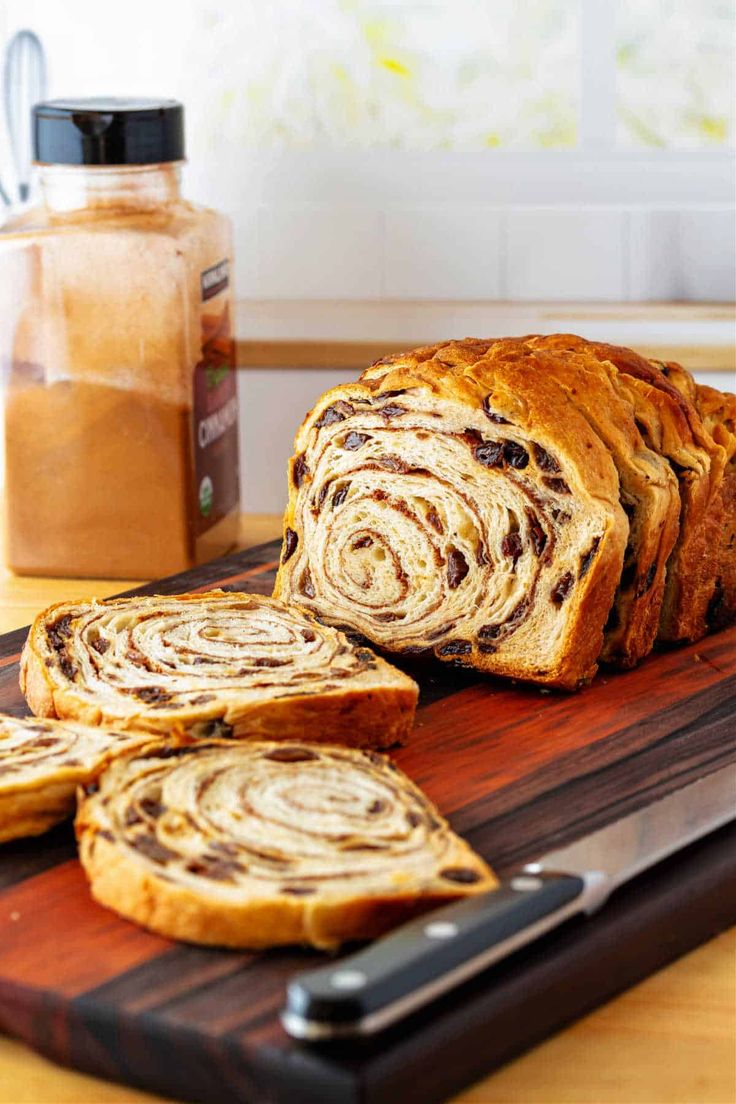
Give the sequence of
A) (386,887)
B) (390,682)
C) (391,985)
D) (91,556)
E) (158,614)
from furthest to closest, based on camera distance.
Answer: (91,556), (158,614), (390,682), (386,887), (391,985)

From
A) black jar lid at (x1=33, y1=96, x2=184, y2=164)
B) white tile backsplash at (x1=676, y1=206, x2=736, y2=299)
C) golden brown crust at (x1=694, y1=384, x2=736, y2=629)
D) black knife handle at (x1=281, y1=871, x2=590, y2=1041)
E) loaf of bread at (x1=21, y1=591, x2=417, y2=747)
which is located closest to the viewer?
black knife handle at (x1=281, y1=871, x2=590, y2=1041)

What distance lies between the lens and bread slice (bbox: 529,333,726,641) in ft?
6.61

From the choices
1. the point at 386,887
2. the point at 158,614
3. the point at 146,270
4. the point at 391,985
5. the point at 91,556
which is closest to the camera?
the point at 391,985

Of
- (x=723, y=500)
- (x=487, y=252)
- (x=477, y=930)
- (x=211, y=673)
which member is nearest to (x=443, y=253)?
(x=487, y=252)

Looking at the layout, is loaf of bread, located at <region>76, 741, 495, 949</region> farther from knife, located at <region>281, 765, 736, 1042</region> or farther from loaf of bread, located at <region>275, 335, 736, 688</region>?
loaf of bread, located at <region>275, 335, 736, 688</region>

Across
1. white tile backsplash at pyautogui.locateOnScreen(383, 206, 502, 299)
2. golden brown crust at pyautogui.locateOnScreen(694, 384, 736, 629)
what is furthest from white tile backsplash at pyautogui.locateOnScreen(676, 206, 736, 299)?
golden brown crust at pyautogui.locateOnScreen(694, 384, 736, 629)

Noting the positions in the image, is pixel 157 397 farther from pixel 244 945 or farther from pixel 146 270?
pixel 244 945

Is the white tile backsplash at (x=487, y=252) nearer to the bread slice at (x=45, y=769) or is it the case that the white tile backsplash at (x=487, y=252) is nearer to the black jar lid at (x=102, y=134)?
the black jar lid at (x=102, y=134)

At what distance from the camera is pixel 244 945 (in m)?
1.28

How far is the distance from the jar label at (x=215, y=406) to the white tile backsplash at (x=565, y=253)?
2.07ft

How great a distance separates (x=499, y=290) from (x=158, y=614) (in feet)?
4.04

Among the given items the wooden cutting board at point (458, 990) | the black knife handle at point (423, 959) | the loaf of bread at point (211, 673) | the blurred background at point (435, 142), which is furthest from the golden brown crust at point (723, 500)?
the black knife handle at point (423, 959)

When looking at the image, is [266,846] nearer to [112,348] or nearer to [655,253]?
[112,348]

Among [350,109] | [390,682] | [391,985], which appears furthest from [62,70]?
[391,985]
